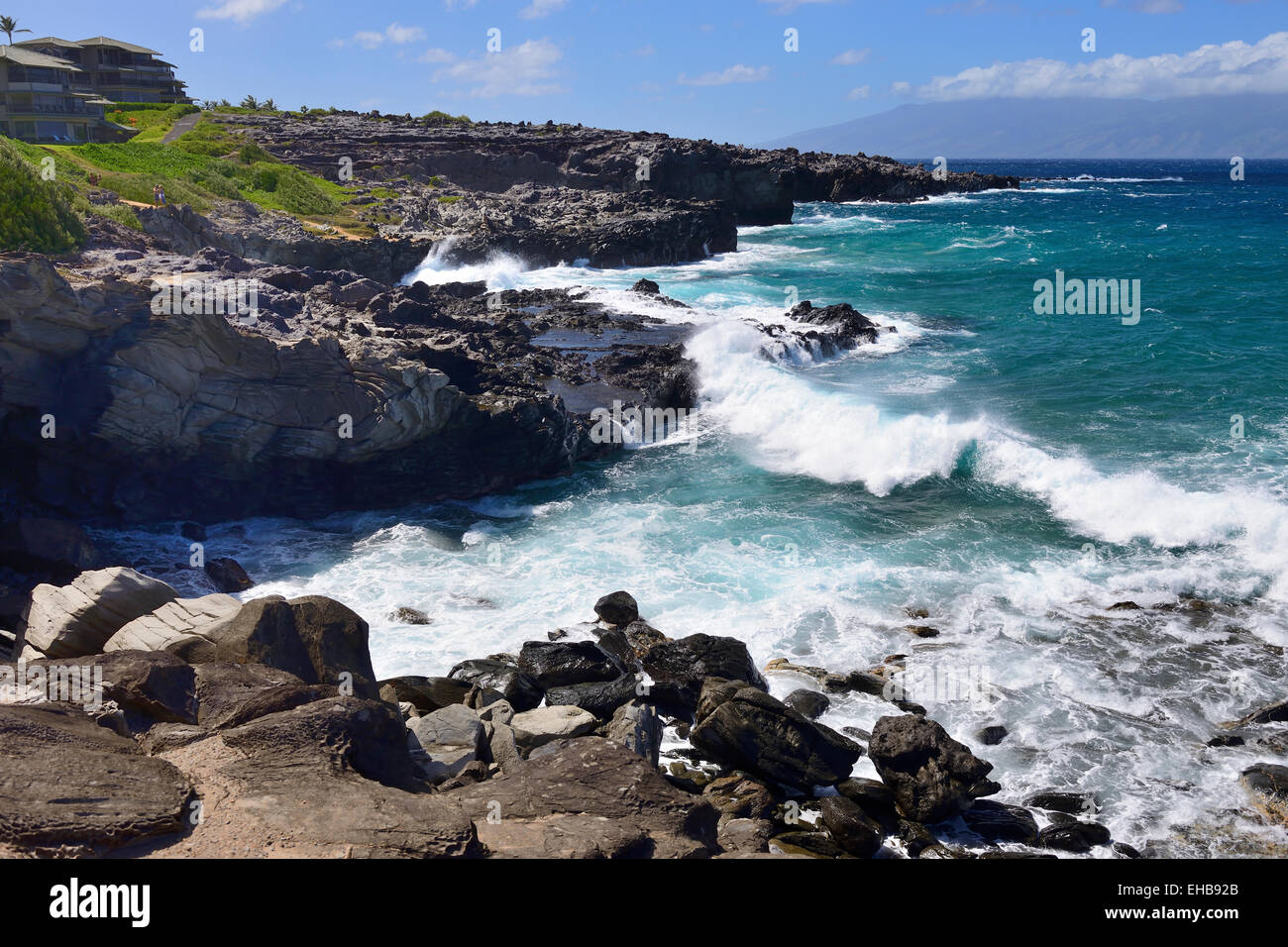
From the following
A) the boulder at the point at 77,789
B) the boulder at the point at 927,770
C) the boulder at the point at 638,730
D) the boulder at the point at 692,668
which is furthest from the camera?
the boulder at the point at 692,668

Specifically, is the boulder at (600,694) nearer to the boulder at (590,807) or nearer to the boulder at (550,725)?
the boulder at (550,725)

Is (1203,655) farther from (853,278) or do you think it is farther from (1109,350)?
(853,278)

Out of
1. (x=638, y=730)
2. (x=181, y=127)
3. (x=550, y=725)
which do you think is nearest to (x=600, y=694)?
(x=550, y=725)

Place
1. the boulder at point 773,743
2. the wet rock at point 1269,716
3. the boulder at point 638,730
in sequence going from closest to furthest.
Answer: the boulder at point 638,730
the boulder at point 773,743
the wet rock at point 1269,716

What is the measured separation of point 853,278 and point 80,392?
150ft

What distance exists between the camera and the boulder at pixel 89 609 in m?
12.8

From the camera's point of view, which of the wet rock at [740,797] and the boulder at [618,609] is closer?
the wet rock at [740,797]

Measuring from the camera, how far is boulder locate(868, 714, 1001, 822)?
41.0 feet

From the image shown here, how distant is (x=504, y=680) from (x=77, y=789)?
747 cm

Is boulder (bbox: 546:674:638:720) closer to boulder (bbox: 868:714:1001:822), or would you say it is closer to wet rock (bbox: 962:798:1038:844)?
boulder (bbox: 868:714:1001:822)

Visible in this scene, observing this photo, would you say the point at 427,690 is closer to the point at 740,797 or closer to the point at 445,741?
the point at 445,741

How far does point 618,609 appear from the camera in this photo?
1795cm

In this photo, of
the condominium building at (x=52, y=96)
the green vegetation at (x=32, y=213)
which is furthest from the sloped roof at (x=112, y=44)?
the green vegetation at (x=32, y=213)

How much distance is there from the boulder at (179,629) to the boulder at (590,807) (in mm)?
4423
